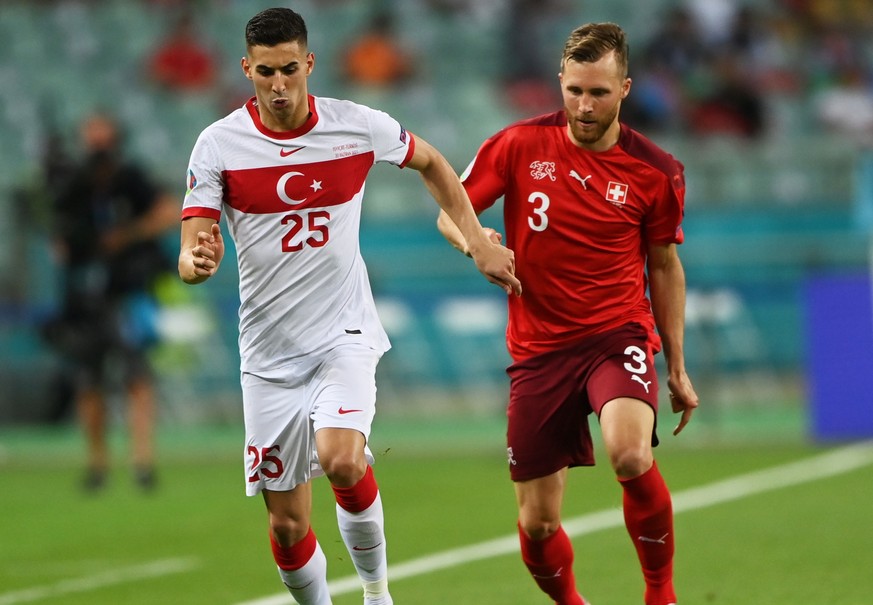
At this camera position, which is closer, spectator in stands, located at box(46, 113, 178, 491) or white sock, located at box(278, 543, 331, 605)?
white sock, located at box(278, 543, 331, 605)

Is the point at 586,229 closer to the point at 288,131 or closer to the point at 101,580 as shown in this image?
the point at 288,131

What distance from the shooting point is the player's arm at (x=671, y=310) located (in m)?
6.81

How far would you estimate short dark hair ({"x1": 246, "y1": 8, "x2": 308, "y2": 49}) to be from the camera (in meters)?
6.23

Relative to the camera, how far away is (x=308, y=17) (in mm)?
21672

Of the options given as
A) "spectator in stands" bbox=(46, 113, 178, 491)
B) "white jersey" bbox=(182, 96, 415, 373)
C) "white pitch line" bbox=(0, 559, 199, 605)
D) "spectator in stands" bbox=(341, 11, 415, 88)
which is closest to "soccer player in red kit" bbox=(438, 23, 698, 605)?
"white jersey" bbox=(182, 96, 415, 373)

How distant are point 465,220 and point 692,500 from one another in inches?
195

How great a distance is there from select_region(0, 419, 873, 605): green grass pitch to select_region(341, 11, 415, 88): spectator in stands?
6914mm

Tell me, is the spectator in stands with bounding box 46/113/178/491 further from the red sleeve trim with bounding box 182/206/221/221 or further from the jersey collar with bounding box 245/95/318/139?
the red sleeve trim with bounding box 182/206/221/221

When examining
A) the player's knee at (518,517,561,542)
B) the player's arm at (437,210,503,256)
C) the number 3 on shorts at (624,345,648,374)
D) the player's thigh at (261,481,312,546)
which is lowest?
the player's knee at (518,517,561,542)

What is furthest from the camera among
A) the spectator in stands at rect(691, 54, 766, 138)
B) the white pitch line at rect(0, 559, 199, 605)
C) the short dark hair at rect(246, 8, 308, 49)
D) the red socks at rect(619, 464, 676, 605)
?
the spectator in stands at rect(691, 54, 766, 138)

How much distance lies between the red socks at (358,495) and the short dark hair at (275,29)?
5.47 ft

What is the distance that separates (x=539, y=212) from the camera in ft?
22.3

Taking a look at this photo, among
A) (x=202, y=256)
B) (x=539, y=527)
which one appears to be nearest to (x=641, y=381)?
(x=539, y=527)

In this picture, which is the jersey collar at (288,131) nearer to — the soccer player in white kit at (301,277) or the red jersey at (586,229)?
the soccer player in white kit at (301,277)
